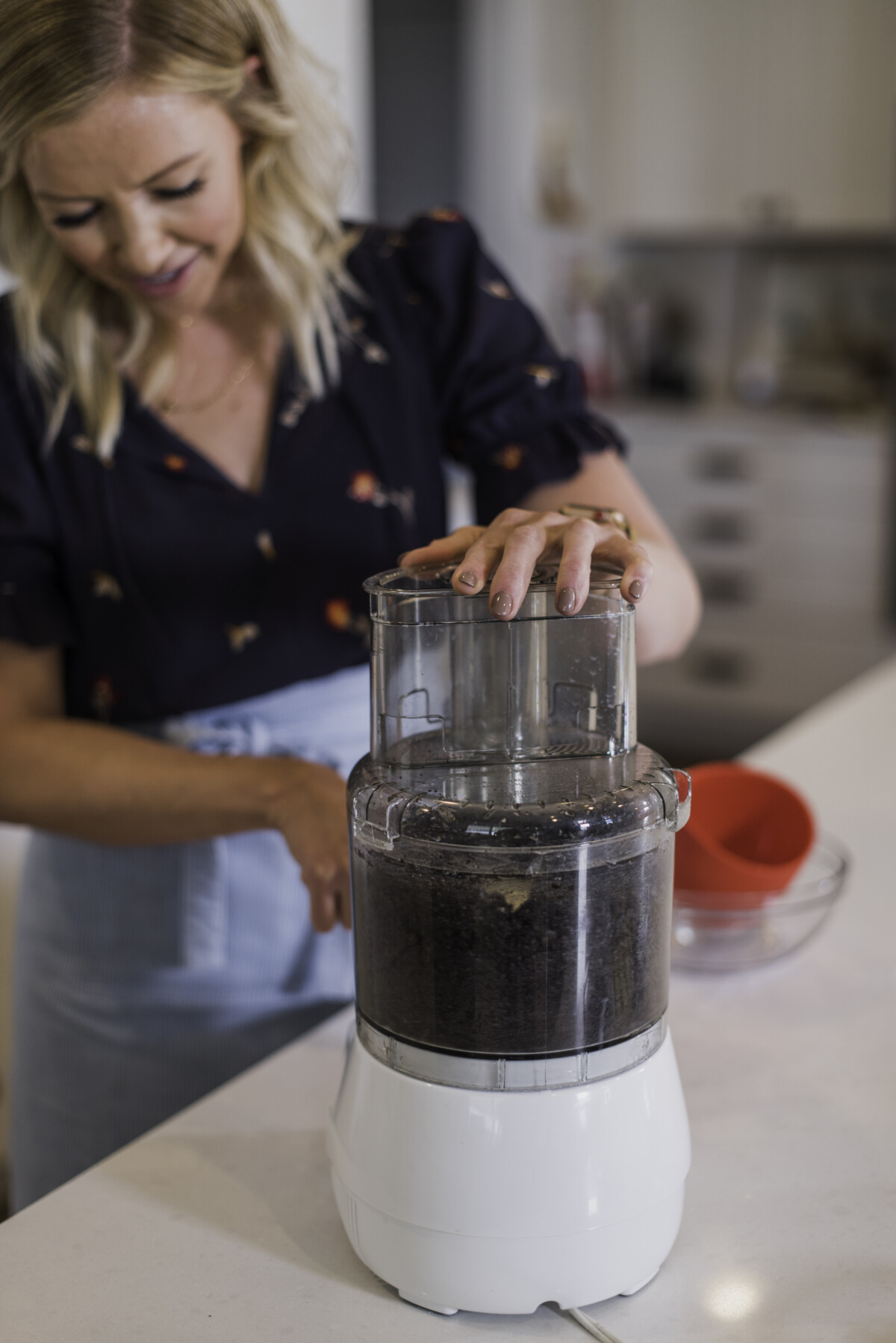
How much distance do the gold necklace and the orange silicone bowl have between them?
0.54m

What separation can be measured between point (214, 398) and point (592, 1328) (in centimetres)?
80

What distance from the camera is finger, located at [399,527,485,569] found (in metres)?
0.73

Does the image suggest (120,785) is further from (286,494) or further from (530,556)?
(530,556)

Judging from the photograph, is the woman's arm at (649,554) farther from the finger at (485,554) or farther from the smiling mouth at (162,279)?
the smiling mouth at (162,279)

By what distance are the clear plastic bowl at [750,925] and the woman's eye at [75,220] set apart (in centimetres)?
69

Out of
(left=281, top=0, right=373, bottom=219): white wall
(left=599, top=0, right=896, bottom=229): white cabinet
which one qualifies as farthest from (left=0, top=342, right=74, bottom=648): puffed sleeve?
(left=599, top=0, right=896, bottom=229): white cabinet

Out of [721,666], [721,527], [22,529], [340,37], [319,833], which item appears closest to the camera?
[319,833]

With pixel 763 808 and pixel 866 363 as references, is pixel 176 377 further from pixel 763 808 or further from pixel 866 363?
pixel 866 363

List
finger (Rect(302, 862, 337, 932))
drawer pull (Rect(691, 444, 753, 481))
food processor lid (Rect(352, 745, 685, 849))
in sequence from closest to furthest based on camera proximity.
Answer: food processor lid (Rect(352, 745, 685, 849)) → finger (Rect(302, 862, 337, 932)) → drawer pull (Rect(691, 444, 753, 481))

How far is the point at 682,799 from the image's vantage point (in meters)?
0.69

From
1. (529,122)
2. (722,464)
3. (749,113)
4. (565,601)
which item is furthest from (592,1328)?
(529,122)

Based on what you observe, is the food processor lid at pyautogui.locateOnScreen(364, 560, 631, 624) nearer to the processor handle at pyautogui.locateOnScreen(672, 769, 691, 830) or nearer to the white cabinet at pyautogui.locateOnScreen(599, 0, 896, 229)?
the processor handle at pyautogui.locateOnScreen(672, 769, 691, 830)

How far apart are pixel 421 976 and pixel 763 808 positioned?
0.56 m

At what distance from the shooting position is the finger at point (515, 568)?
662 millimetres
